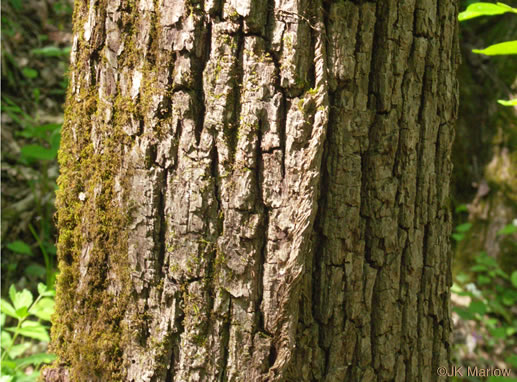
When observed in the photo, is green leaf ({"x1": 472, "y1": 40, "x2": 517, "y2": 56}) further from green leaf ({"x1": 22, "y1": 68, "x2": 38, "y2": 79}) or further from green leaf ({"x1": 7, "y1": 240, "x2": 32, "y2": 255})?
green leaf ({"x1": 22, "y1": 68, "x2": 38, "y2": 79})

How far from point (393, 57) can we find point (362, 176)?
0.33m

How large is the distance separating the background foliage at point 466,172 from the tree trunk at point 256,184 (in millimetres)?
2104

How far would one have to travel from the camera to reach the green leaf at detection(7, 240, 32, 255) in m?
3.11

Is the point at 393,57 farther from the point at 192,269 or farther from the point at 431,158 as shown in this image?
the point at 192,269

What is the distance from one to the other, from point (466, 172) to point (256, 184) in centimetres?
355

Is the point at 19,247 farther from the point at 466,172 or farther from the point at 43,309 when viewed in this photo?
the point at 466,172

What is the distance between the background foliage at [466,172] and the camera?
338 centimetres

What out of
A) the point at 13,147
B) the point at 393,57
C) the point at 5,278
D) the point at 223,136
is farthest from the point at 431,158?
the point at 13,147

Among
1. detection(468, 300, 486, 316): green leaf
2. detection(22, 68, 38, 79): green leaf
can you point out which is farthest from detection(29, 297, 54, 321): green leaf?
detection(22, 68, 38, 79): green leaf

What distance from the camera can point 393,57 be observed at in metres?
1.26

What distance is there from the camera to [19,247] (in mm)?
3137

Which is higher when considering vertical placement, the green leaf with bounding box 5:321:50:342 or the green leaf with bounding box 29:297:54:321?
the green leaf with bounding box 29:297:54:321

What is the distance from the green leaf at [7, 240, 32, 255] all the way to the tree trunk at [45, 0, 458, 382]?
6.58ft

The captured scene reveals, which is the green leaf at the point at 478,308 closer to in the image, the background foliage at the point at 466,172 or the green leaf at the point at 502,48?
the background foliage at the point at 466,172
